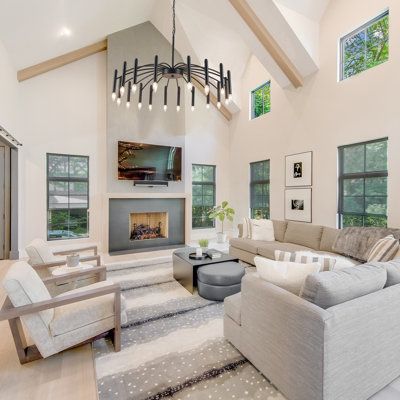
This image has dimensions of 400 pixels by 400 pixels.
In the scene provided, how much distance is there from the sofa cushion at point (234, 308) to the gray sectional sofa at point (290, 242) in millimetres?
2097

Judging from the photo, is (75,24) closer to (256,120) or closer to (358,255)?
(256,120)

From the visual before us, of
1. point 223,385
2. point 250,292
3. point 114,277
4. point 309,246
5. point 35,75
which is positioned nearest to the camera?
point 223,385

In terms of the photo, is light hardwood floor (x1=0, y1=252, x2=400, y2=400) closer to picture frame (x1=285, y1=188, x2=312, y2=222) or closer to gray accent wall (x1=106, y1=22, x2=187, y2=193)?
picture frame (x1=285, y1=188, x2=312, y2=222)

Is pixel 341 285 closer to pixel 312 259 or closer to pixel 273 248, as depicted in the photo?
pixel 312 259

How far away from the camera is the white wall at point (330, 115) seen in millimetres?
3781

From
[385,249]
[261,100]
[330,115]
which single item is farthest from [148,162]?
[385,249]

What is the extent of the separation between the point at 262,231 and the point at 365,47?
3.78m

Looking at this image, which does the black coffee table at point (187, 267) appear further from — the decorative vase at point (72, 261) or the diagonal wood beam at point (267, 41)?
the diagonal wood beam at point (267, 41)

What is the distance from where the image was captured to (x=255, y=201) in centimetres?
690

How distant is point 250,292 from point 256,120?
18.5 feet

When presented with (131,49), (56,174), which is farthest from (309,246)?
(131,49)

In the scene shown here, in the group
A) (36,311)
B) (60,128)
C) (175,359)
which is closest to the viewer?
(36,311)

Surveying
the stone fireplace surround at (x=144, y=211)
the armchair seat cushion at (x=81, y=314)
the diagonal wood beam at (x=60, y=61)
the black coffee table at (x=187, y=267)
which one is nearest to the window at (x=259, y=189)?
the stone fireplace surround at (x=144, y=211)

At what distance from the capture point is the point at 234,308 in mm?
2148
